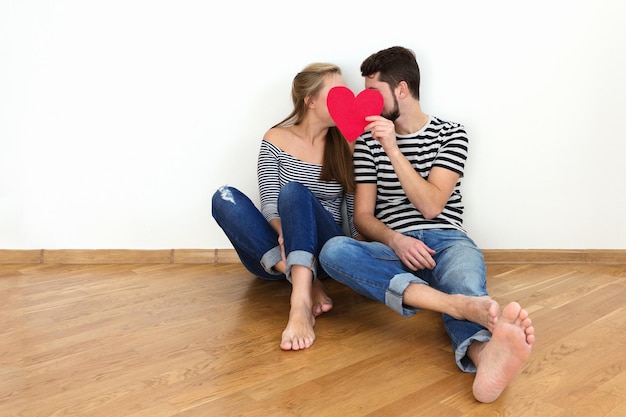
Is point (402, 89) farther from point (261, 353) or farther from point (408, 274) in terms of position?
point (261, 353)

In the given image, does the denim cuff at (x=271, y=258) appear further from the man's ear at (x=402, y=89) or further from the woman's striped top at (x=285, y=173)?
the man's ear at (x=402, y=89)

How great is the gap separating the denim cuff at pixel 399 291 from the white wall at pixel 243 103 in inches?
36.2

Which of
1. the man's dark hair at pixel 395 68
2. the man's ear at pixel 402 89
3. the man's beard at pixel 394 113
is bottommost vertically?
the man's beard at pixel 394 113

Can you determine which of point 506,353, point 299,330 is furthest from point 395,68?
point 506,353

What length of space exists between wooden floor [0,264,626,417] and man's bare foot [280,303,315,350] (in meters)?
0.02

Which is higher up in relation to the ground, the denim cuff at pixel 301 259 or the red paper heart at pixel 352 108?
the red paper heart at pixel 352 108

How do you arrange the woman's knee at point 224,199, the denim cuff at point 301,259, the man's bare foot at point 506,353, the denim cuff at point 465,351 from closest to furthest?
the man's bare foot at point 506,353 < the denim cuff at point 465,351 < the denim cuff at point 301,259 < the woman's knee at point 224,199

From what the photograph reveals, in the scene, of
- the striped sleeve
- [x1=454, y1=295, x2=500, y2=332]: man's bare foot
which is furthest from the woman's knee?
[x1=454, y1=295, x2=500, y2=332]: man's bare foot

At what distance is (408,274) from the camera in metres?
1.64

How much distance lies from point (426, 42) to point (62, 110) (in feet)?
4.51

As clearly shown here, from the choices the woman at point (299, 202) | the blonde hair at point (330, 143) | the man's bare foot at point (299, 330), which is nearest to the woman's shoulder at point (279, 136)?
the woman at point (299, 202)

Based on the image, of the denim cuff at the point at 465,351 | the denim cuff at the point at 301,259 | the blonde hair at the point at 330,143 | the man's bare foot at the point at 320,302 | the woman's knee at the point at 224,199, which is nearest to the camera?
the denim cuff at the point at 465,351

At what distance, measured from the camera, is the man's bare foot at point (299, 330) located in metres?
1.65

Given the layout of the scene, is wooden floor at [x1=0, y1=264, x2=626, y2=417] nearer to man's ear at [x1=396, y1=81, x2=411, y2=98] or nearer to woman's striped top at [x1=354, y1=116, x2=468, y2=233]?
woman's striped top at [x1=354, y1=116, x2=468, y2=233]
